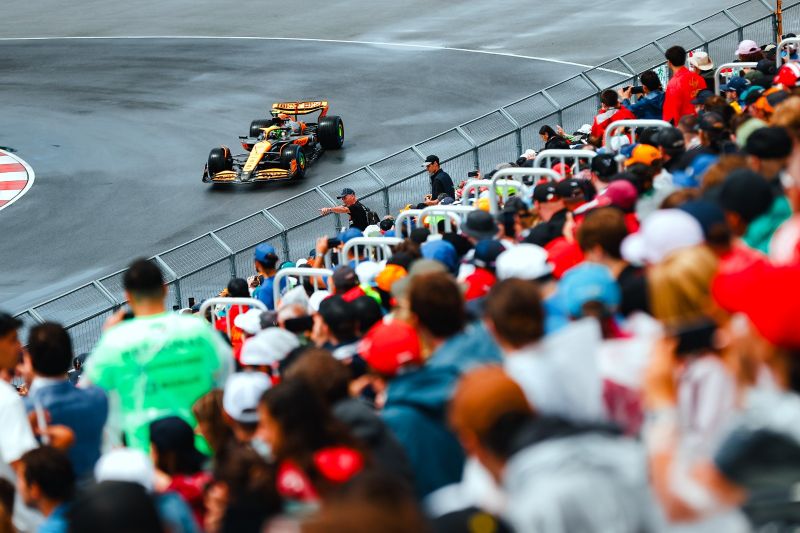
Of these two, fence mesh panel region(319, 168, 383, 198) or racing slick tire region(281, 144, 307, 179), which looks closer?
fence mesh panel region(319, 168, 383, 198)

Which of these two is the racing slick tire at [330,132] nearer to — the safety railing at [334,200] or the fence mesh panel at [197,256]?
the safety railing at [334,200]

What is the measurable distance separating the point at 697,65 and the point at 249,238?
609cm

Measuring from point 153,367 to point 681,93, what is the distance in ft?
27.8

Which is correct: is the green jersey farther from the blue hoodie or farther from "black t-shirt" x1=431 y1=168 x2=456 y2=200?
"black t-shirt" x1=431 y1=168 x2=456 y2=200

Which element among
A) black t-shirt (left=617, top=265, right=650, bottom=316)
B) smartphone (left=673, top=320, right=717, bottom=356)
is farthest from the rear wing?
smartphone (left=673, top=320, right=717, bottom=356)

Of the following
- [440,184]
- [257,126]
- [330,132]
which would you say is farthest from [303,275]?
[330,132]

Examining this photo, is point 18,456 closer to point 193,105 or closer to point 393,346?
point 393,346

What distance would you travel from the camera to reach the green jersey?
5758mm

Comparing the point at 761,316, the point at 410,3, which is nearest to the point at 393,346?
the point at 761,316

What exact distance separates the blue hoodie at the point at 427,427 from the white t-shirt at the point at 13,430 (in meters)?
1.85

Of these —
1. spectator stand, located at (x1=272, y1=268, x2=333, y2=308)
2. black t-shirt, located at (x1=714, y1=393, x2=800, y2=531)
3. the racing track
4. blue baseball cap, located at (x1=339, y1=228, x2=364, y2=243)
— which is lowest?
the racing track

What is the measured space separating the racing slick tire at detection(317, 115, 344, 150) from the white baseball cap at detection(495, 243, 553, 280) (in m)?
16.7

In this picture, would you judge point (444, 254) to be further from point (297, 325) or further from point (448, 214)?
point (448, 214)

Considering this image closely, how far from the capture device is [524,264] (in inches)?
252
